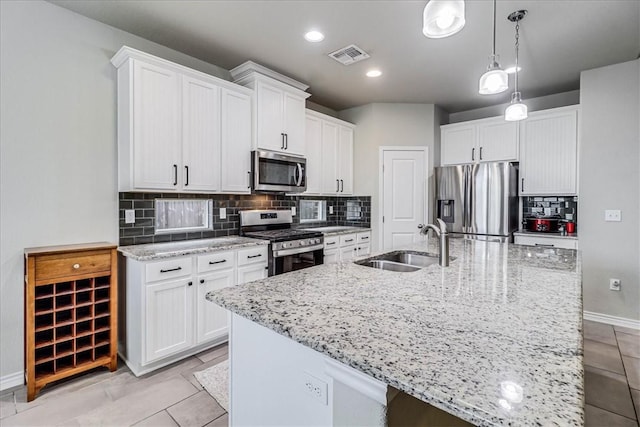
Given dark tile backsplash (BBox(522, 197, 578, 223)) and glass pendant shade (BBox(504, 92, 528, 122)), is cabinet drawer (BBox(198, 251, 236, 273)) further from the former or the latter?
dark tile backsplash (BBox(522, 197, 578, 223))

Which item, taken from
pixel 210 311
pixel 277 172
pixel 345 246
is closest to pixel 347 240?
pixel 345 246

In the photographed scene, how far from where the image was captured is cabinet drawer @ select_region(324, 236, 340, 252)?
384 centimetres

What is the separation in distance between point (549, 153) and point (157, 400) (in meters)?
4.67

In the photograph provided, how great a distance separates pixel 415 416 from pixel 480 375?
421mm

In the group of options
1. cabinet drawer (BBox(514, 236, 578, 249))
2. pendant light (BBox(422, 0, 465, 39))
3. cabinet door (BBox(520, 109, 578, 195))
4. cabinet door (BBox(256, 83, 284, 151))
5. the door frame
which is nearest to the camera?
pendant light (BBox(422, 0, 465, 39))

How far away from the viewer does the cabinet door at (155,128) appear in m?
2.48

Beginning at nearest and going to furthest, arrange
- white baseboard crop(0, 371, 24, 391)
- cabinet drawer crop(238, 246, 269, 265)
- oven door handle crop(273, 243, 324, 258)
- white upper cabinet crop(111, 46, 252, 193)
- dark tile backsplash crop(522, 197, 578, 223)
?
white baseboard crop(0, 371, 24, 391) → white upper cabinet crop(111, 46, 252, 193) → cabinet drawer crop(238, 246, 269, 265) → oven door handle crop(273, 243, 324, 258) → dark tile backsplash crop(522, 197, 578, 223)

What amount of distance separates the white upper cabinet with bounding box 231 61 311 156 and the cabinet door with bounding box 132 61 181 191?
0.84 m

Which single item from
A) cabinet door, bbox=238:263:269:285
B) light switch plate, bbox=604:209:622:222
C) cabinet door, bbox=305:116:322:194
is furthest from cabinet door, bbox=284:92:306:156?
light switch plate, bbox=604:209:622:222

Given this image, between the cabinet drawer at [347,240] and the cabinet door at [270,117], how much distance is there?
139cm

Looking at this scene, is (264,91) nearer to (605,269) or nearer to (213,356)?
(213,356)

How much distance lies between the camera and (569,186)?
371 cm

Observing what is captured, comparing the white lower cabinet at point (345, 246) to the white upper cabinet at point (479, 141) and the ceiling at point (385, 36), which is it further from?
the ceiling at point (385, 36)

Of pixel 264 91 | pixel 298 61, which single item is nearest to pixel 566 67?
pixel 298 61
